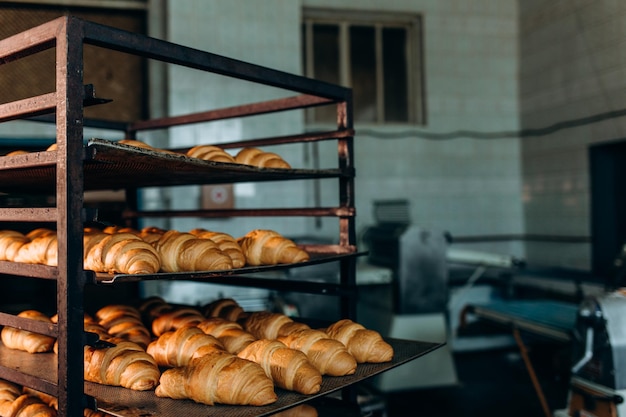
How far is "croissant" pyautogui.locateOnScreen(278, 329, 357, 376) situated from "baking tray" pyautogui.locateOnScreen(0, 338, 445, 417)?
0.03 meters

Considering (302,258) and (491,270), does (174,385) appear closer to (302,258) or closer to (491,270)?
(302,258)

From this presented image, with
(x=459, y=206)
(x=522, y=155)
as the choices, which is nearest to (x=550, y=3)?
(x=522, y=155)

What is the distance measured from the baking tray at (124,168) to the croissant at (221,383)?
1.86 ft

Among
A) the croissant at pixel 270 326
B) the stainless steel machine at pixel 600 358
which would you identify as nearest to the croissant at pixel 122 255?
the croissant at pixel 270 326

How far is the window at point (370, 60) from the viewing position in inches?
231

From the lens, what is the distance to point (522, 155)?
618cm

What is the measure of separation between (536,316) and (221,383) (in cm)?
266

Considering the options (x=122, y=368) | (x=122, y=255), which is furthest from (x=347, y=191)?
(x=122, y=368)

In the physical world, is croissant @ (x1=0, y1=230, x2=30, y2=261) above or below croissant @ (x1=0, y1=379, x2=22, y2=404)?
above

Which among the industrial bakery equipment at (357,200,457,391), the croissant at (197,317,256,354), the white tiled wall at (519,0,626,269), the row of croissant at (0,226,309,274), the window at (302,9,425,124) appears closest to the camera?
the row of croissant at (0,226,309,274)

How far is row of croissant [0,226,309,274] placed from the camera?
5.75 ft

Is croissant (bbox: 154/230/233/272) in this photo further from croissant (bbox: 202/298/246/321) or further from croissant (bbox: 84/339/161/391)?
croissant (bbox: 202/298/246/321)

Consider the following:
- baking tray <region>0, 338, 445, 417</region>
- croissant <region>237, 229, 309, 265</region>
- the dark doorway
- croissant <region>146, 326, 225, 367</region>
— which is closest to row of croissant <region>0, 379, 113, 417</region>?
baking tray <region>0, 338, 445, 417</region>

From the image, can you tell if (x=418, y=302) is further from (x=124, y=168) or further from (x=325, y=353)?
(x=124, y=168)
